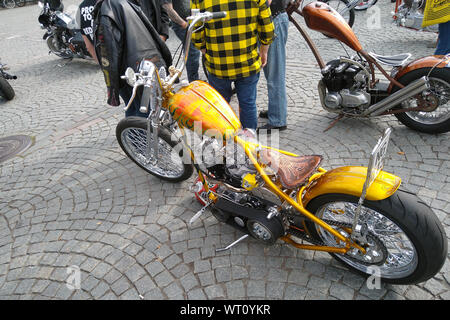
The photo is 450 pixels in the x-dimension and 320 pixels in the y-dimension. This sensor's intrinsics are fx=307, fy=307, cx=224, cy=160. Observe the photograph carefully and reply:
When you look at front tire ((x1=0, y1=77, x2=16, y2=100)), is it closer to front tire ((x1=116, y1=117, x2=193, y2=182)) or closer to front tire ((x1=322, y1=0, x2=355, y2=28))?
front tire ((x1=116, y1=117, x2=193, y2=182))

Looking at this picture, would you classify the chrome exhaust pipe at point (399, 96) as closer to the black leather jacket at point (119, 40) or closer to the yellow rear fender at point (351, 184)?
the yellow rear fender at point (351, 184)

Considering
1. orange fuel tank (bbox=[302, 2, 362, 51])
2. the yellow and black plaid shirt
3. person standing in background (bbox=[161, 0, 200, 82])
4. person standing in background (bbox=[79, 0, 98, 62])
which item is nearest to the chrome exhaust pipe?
orange fuel tank (bbox=[302, 2, 362, 51])

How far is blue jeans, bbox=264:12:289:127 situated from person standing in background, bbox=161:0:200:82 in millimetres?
1094

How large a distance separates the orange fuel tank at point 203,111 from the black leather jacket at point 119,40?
113cm

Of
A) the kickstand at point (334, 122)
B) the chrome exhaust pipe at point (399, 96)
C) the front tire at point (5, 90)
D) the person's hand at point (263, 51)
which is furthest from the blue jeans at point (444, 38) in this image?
the front tire at point (5, 90)

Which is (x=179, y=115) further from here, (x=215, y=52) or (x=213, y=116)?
(x=215, y=52)

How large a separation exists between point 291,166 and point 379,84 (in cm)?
222

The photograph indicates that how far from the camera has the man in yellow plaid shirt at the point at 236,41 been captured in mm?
2709

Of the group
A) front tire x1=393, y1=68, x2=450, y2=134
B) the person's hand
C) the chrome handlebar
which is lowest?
front tire x1=393, y1=68, x2=450, y2=134

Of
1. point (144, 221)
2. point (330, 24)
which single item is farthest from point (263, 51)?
point (144, 221)

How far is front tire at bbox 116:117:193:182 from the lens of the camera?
10.1 ft

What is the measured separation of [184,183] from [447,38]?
3889mm

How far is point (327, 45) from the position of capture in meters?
6.64

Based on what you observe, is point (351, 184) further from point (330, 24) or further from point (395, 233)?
point (330, 24)
